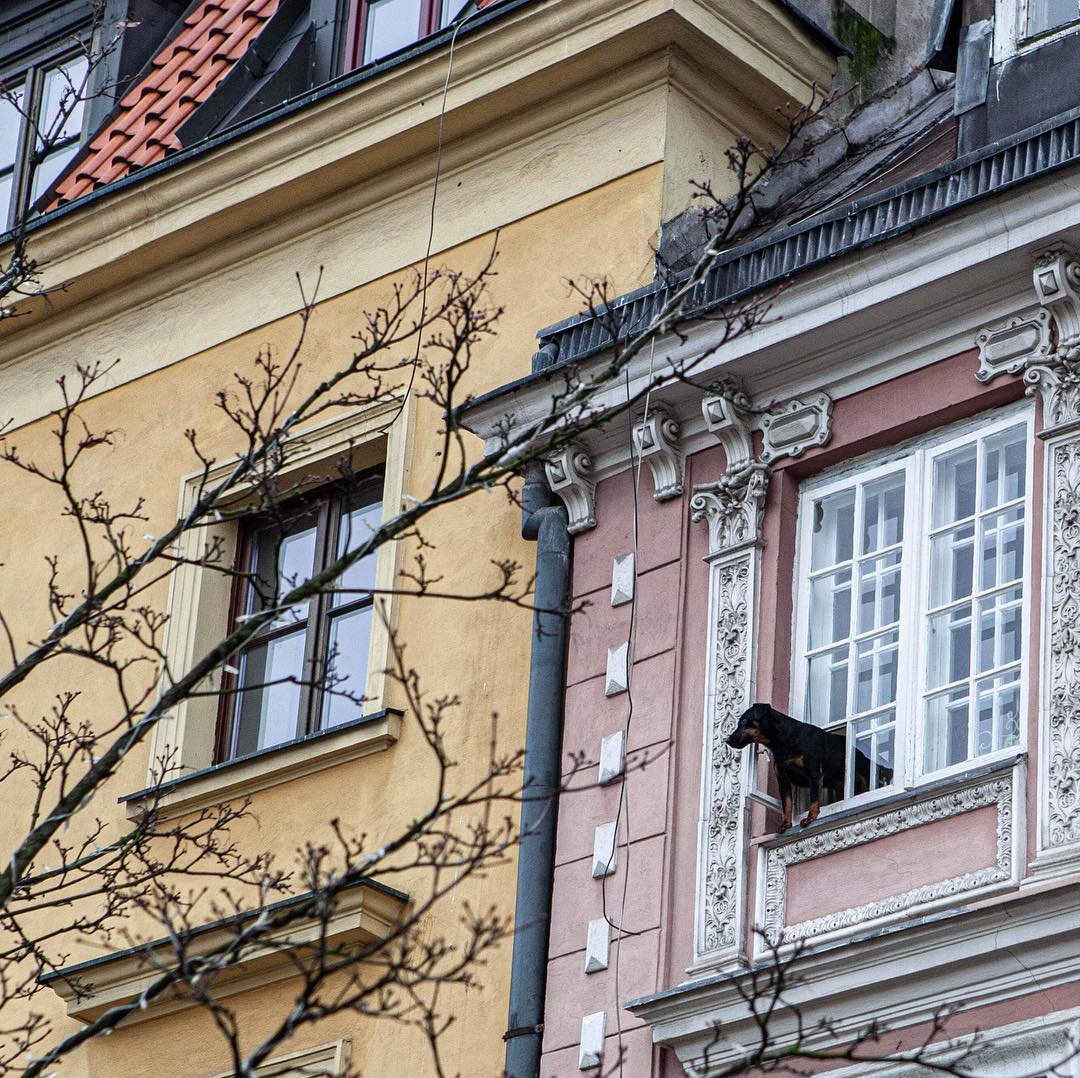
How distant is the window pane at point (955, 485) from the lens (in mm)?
13164

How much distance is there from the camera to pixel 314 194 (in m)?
16.8

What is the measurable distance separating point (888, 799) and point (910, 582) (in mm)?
1058

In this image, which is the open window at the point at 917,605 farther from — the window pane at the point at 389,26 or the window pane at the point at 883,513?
the window pane at the point at 389,26

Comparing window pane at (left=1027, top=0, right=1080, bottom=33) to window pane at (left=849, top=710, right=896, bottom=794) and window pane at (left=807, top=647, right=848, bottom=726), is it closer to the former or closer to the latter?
window pane at (left=807, top=647, right=848, bottom=726)

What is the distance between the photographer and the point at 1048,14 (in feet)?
47.0

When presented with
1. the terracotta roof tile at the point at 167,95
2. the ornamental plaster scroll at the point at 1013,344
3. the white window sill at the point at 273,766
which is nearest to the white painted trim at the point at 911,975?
the ornamental plaster scroll at the point at 1013,344

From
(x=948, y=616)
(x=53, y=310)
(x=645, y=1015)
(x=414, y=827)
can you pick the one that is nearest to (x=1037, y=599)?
(x=948, y=616)

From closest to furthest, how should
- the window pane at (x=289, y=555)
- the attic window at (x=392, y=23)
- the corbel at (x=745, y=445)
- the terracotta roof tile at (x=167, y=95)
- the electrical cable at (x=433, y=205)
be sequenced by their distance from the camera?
1. the corbel at (x=745, y=445)
2. the electrical cable at (x=433, y=205)
3. the window pane at (x=289, y=555)
4. the attic window at (x=392, y=23)
5. the terracotta roof tile at (x=167, y=95)

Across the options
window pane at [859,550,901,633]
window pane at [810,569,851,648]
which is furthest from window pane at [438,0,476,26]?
window pane at [859,550,901,633]

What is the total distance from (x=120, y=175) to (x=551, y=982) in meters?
6.92

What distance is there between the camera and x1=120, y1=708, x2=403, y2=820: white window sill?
14758 mm

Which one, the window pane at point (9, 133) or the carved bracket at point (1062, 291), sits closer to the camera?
the carved bracket at point (1062, 291)

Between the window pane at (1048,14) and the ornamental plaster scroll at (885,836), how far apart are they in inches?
161

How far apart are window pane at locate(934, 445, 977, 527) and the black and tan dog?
1.11 meters
